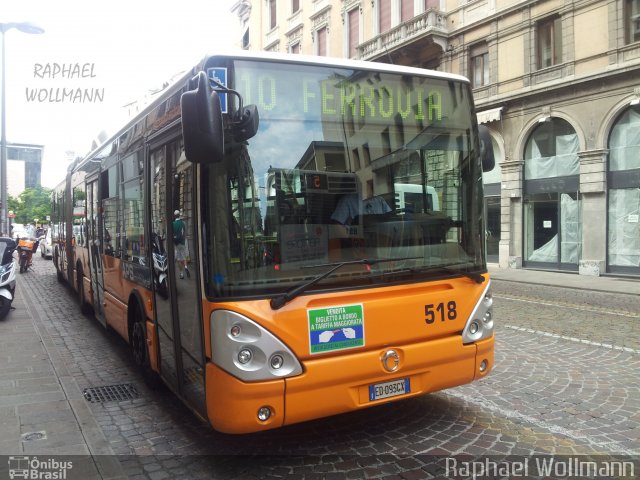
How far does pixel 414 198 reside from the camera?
4078 mm

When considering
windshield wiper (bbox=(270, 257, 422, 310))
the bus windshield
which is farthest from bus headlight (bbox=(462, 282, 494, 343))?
windshield wiper (bbox=(270, 257, 422, 310))

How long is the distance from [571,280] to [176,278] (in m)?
15.0

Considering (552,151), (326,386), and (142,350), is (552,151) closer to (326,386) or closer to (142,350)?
(142,350)

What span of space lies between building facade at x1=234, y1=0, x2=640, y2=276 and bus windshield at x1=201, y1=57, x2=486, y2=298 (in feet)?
49.4

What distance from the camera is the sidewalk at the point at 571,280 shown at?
47.5 feet

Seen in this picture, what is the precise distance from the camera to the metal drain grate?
5.33m

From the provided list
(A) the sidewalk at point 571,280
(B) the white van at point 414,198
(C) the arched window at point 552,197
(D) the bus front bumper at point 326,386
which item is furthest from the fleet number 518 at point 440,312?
(C) the arched window at point 552,197

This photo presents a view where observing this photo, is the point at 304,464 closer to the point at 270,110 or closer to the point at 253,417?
the point at 253,417

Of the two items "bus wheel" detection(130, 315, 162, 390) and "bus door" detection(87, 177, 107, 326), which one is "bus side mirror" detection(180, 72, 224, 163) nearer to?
"bus wheel" detection(130, 315, 162, 390)

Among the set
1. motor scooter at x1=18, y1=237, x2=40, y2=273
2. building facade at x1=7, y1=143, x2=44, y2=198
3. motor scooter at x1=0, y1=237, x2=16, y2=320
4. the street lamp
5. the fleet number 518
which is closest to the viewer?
the fleet number 518

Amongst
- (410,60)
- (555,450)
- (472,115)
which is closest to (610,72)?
(410,60)

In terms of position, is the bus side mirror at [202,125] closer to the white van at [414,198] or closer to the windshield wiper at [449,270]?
the white van at [414,198]

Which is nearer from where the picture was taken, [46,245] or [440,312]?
[440,312]

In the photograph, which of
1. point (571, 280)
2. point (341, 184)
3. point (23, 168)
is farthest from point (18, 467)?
point (23, 168)
